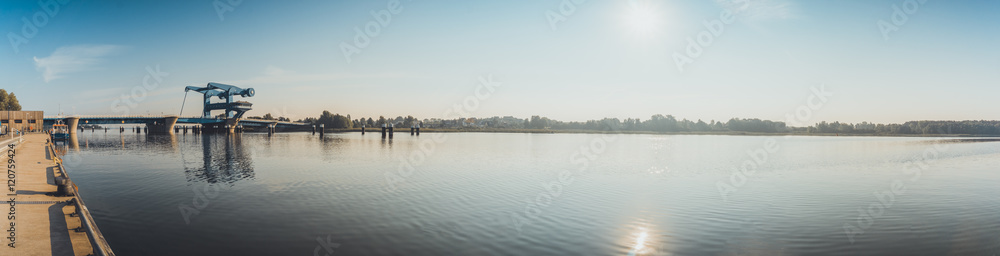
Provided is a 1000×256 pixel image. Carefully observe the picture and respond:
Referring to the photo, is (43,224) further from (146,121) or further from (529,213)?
(146,121)

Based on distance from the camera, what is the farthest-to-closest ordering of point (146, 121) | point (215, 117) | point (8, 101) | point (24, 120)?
point (215, 117) → point (146, 121) → point (8, 101) → point (24, 120)

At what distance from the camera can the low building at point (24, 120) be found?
3462 inches

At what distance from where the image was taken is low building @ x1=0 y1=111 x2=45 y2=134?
289ft

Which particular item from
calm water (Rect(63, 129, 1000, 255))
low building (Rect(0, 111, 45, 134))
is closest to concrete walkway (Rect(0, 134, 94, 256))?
calm water (Rect(63, 129, 1000, 255))

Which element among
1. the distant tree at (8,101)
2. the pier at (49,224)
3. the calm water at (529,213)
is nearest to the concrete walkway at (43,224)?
the pier at (49,224)

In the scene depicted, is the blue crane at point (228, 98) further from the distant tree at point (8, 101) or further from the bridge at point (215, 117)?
the distant tree at point (8, 101)

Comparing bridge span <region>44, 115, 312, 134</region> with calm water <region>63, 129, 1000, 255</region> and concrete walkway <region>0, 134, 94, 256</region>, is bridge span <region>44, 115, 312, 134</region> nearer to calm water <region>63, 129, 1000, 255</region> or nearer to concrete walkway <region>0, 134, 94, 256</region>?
calm water <region>63, 129, 1000, 255</region>

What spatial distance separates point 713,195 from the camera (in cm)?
1972

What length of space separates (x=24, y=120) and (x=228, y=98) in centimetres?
4625

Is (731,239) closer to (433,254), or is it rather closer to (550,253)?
(550,253)

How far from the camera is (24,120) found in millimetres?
90562

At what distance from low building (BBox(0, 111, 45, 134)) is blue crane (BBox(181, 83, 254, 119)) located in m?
42.4

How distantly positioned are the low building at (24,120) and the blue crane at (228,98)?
42.4m

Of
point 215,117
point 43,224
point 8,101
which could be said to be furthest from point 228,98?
point 43,224
